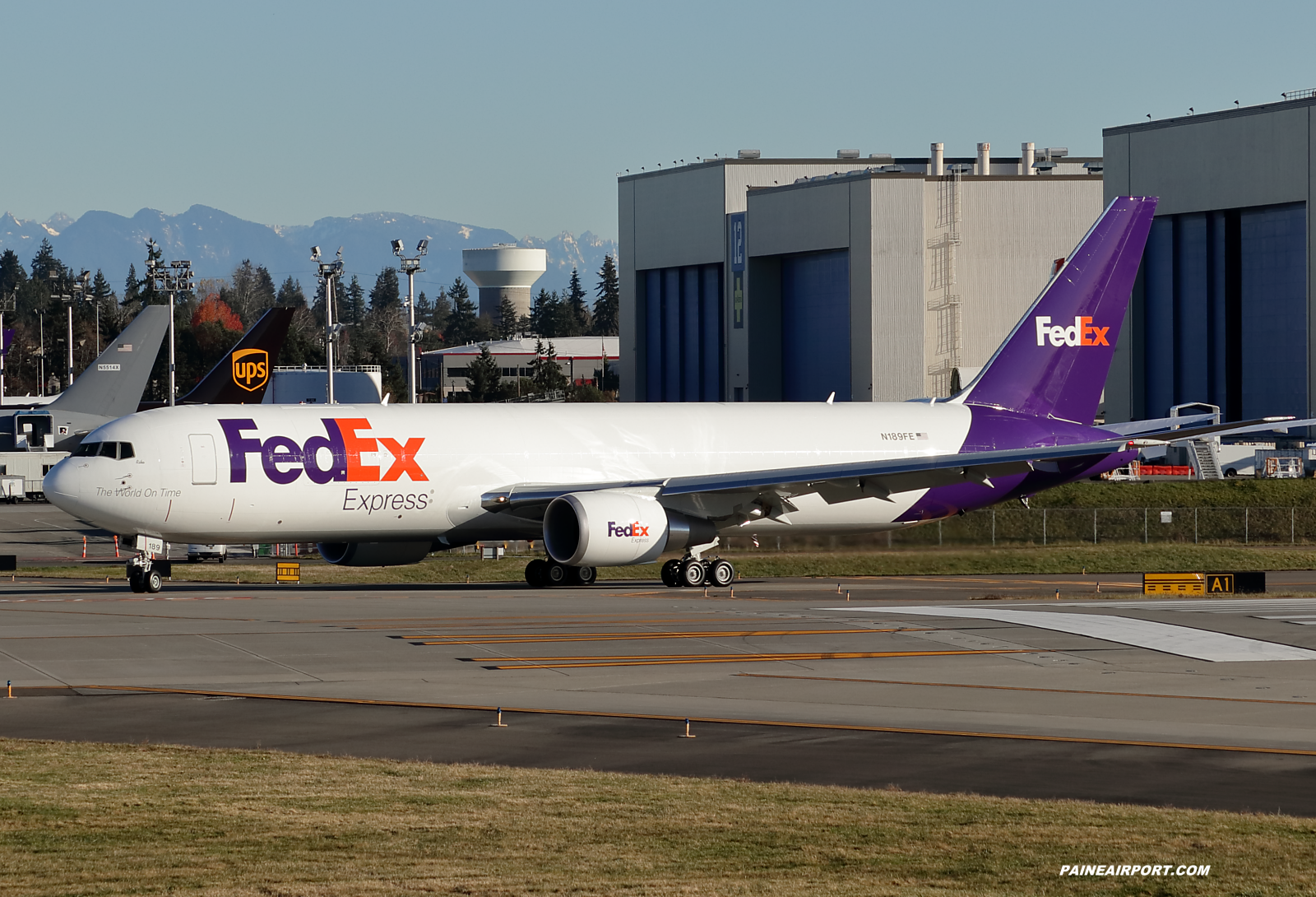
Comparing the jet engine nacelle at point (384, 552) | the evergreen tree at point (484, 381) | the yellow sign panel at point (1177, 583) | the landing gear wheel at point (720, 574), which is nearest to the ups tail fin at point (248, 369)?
the jet engine nacelle at point (384, 552)

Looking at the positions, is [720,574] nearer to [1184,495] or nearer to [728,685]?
[728,685]

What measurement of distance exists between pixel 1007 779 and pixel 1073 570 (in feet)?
128

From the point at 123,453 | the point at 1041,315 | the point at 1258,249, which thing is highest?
the point at 1258,249

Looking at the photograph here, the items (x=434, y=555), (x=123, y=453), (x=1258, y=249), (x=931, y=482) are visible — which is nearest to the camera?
(x=123, y=453)

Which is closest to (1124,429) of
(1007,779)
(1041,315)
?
(1041,315)

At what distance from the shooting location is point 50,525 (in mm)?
72500

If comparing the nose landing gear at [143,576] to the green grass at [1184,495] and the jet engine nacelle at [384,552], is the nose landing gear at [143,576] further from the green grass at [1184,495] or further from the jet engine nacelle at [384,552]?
the green grass at [1184,495]

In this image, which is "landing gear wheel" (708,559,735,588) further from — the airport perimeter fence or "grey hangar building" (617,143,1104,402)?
"grey hangar building" (617,143,1104,402)

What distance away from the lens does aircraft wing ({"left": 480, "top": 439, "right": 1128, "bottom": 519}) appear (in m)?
39.5

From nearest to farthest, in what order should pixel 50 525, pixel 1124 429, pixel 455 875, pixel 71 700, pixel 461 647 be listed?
pixel 455 875 < pixel 71 700 < pixel 461 647 < pixel 1124 429 < pixel 50 525

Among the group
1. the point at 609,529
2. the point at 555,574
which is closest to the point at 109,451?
the point at 555,574

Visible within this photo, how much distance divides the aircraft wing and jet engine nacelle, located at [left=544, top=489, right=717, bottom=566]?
721 mm

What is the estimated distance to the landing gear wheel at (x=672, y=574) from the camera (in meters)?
41.0

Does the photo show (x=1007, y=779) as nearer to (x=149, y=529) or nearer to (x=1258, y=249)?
(x=149, y=529)
